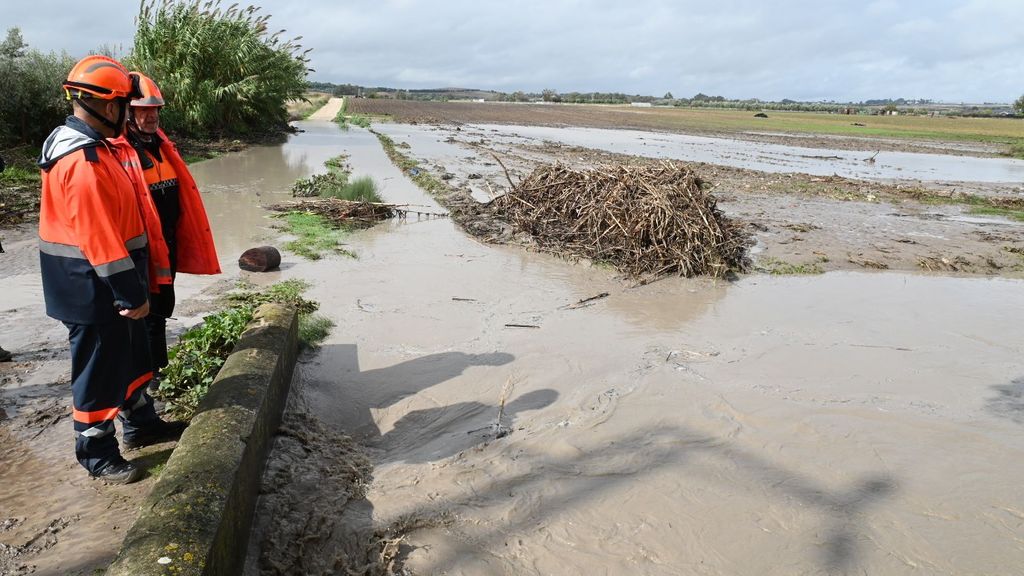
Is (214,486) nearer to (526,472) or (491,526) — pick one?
(491,526)

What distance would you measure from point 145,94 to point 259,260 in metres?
4.55

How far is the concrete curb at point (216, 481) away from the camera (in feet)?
7.62

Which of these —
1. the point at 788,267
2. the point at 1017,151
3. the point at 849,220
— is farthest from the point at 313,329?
the point at 1017,151

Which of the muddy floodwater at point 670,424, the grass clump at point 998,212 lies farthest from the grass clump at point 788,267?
the grass clump at point 998,212

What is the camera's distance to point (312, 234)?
10.0 m

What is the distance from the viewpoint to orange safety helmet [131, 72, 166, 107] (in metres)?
3.46

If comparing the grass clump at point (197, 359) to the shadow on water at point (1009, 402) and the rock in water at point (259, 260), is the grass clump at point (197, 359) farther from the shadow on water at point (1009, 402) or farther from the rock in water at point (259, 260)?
the shadow on water at point (1009, 402)

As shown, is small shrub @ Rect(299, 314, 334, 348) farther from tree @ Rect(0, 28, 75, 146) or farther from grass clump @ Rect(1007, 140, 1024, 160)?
grass clump @ Rect(1007, 140, 1024, 160)

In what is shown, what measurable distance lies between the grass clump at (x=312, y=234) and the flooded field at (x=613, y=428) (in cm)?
34

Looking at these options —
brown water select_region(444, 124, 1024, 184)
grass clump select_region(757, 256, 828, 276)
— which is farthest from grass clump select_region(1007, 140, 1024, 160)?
grass clump select_region(757, 256, 828, 276)

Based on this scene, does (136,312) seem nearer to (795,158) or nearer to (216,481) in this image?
(216,481)

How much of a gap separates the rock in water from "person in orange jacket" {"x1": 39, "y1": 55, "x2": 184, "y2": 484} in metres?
4.52

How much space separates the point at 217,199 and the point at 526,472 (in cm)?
1115

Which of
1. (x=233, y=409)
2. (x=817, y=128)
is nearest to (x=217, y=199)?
(x=233, y=409)
